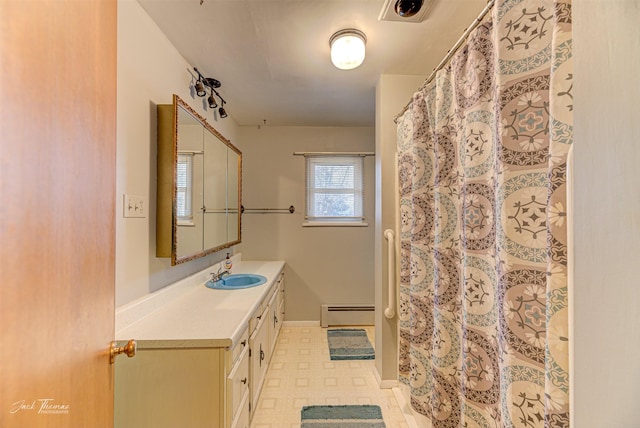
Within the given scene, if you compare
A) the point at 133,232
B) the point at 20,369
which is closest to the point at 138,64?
the point at 133,232

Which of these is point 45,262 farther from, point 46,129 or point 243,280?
point 243,280

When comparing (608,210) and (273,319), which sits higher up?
(608,210)

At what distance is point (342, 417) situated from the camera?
1.81 m

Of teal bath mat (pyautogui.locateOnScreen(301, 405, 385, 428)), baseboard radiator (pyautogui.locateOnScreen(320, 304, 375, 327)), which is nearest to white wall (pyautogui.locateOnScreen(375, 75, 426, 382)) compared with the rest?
teal bath mat (pyautogui.locateOnScreen(301, 405, 385, 428))

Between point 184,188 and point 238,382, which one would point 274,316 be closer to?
point 238,382

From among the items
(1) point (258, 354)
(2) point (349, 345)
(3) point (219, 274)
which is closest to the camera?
(1) point (258, 354)

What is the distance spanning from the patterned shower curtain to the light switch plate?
4.85 feet

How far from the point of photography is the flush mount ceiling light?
1564 mm

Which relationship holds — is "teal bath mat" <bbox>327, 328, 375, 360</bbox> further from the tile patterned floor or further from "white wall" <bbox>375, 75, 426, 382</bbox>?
"white wall" <bbox>375, 75, 426, 382</bbox>

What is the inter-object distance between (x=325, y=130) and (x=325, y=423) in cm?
285

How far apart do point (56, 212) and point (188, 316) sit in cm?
104

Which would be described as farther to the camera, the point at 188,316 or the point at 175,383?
the point at 188,316

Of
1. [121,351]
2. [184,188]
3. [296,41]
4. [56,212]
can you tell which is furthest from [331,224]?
[56,212]

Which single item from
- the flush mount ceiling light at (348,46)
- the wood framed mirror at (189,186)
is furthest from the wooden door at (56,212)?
the flush mount ceiling light at (348,46)
